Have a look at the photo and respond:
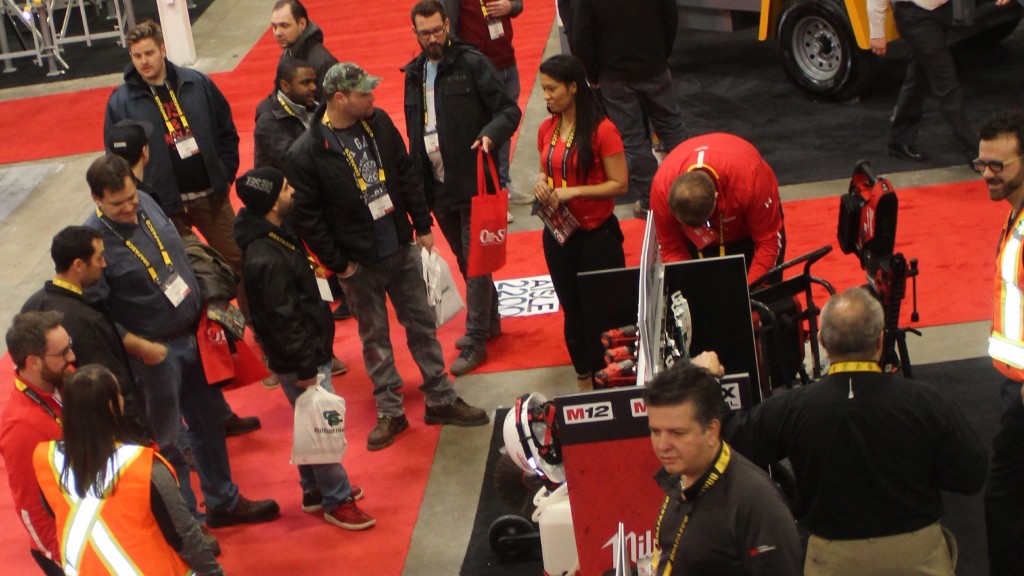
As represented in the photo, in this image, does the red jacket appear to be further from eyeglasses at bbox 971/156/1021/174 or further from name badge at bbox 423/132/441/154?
name badge at bbox 423/132/441/154

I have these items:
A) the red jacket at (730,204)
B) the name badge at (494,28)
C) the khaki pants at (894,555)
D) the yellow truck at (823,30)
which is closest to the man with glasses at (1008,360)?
the khaki pants at (894,555)

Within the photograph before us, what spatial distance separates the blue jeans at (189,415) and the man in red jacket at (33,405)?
1.01 metres

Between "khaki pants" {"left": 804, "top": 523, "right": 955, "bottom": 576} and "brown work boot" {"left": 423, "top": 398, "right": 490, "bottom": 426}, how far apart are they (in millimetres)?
2760

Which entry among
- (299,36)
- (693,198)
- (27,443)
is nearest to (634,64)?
(299,36)

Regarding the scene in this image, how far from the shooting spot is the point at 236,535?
5.79m

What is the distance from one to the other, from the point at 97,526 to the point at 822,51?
295 inches

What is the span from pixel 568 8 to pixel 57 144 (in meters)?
5.43

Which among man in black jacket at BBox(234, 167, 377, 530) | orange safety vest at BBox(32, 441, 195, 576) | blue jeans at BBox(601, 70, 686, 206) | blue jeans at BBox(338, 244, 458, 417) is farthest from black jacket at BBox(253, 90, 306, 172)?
orange safety vest at BBox(32, 441, 195, 576)

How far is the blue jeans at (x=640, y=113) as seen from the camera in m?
8.03

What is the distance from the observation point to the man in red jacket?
14.0ft

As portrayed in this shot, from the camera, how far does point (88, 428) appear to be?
388 cm

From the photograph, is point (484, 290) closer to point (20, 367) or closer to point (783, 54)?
point (20, 367)

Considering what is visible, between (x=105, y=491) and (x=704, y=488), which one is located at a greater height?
(x=704, y=488)

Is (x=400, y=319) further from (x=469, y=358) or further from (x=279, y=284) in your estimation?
(x=279, y=284)
